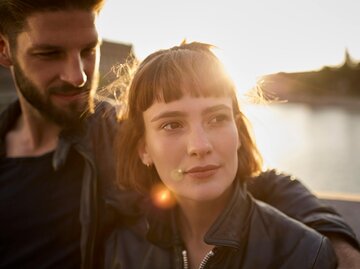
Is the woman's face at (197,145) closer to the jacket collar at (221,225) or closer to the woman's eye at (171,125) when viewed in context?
→ the woman's eye at (171,125)

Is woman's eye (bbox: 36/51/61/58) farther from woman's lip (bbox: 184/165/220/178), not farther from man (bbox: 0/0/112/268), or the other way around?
woman's lip (bbox: 184/165/220/178)

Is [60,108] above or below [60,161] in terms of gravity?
above

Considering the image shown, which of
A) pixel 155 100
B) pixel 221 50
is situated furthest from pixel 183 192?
pixel 221 50

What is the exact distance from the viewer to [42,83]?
2.14 m

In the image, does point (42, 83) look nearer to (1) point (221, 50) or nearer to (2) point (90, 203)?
(2) point (90, 203)

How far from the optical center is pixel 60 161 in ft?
6.80

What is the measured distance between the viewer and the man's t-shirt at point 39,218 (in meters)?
2.03

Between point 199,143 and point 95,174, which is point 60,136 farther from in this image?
point 199,143

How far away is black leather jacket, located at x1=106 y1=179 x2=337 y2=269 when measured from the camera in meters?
1.45

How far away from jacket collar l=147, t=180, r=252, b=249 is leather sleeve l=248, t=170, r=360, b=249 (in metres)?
0.27

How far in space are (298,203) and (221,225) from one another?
0.48m

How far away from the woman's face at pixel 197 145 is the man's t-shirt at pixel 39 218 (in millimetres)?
799

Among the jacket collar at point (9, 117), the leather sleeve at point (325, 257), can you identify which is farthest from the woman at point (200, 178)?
the jacket collar at point (9, 117)

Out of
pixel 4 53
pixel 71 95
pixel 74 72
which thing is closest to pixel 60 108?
pixel 71 95
